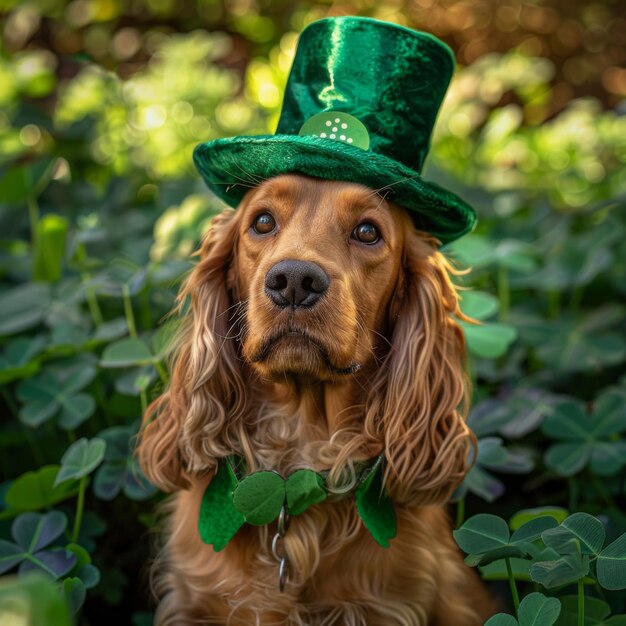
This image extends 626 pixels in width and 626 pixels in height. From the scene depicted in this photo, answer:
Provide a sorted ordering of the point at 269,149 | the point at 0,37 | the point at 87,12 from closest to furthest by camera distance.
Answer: the point at 269,149, the point at 0,37, the point at 87,12

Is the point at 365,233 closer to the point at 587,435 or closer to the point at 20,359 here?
the point at 587,435

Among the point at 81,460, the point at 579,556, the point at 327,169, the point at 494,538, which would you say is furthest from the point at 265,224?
the point at 579,556

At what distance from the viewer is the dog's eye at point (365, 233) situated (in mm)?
2020

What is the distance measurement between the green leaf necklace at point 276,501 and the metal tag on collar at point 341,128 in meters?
0.77

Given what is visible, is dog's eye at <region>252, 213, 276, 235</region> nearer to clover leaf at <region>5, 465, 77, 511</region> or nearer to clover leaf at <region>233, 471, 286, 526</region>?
clover leaf at <region>233, 471, 286, 526</region>

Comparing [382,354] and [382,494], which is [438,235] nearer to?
[382,354]

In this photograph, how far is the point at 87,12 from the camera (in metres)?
5.58

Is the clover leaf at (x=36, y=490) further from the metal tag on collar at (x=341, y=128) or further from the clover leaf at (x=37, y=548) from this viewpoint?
the metal tag on collar at (x=341, y=128)

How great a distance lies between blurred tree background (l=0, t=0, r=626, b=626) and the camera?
95.7 inches

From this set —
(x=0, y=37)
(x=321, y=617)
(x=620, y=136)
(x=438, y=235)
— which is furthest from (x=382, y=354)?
(x=0, y=37)

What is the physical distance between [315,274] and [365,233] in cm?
27

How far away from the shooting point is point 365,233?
2023 millimetres

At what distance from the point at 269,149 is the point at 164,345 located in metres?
0.75

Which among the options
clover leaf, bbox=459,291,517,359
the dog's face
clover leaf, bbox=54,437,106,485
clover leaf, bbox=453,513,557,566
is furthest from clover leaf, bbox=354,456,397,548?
clover leaf, bbox=459,291,517,359
